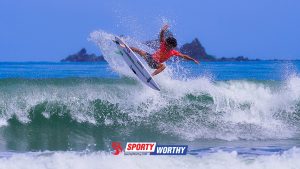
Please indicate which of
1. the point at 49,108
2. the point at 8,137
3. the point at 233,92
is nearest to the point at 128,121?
the point at 49,108

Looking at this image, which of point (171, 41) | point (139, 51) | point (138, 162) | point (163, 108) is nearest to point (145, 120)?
point (163, 108)

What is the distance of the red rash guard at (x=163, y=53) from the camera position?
10.9 meters

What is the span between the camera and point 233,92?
1642 cm

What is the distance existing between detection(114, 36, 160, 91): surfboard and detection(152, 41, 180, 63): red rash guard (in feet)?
2.11

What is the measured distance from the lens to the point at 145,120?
536 inches

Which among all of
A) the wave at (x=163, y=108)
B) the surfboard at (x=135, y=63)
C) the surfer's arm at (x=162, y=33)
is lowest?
the wave at (x=163, y=108)

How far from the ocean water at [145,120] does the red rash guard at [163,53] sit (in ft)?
4.63

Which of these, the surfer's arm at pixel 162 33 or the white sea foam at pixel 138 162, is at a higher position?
the surfer's arm at pixel 162 33

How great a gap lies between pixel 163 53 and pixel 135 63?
1.09m

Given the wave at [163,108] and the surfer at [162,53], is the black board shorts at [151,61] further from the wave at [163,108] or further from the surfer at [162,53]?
the wave at [163,108]

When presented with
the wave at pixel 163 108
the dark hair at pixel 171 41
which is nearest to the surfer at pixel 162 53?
the dark hair at pixel 171 41

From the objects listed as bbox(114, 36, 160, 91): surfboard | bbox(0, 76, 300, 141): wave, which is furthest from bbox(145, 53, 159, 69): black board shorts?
bbox(0, 76, 300, 141): wave

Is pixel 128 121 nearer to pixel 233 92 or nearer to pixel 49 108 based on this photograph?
pixel 49 108

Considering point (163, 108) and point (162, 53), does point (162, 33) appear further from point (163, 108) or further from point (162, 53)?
point (163, 108)
